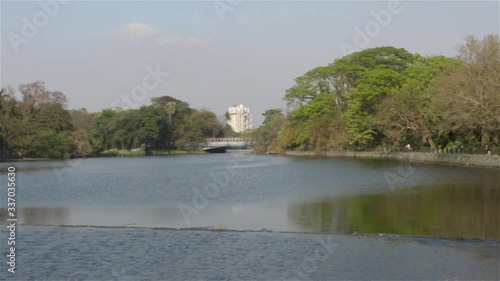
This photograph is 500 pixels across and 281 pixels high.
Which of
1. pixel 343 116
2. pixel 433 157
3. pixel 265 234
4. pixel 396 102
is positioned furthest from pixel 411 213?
pixel 343 116

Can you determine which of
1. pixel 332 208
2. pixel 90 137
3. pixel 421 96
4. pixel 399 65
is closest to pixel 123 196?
pixel 332 208

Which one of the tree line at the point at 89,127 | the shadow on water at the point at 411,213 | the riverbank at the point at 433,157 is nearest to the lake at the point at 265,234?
the shadow on water at the point at 411,213

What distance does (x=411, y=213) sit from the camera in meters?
17.2

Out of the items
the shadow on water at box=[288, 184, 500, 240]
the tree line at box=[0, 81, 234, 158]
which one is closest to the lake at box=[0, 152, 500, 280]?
the shadow on water at box=[288, 184, 500, 240]

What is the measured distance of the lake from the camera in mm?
10703

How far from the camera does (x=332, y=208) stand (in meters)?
19.0

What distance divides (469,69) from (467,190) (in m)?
18.2

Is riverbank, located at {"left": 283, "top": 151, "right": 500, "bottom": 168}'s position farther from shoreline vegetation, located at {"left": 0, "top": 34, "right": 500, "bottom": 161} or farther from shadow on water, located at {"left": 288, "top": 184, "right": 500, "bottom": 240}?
shadow on water, located at {"left": 288, "top": 184, "right": 500, "bottom": 240}

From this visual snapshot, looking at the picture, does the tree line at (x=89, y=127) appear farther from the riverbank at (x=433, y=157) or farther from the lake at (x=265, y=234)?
the lake at (x=265, y=234)

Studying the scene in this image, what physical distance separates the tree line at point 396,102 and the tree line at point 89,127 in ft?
73.4

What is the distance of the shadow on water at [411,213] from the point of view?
14352 mm

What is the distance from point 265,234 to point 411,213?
5343 mm

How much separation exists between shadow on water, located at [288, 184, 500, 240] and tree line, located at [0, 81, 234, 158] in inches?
2428

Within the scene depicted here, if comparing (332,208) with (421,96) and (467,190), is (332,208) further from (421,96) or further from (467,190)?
(421,96)
